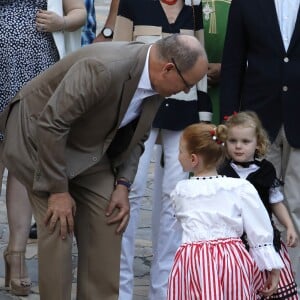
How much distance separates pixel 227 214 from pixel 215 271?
0.27m

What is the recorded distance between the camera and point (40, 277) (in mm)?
4484

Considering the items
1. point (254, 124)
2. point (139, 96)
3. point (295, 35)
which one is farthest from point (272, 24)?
point (139, 96)

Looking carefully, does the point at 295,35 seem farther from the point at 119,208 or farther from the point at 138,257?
the point at 138,257

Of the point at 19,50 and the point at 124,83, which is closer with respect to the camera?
the point at 124,83

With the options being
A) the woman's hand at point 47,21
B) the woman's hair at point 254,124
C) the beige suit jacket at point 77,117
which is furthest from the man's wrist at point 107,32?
the beige suit jacket at point 77,117

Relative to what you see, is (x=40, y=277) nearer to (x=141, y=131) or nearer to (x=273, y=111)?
(x=141, y=131)

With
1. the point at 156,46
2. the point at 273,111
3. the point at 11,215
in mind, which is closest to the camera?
the point at 156,46

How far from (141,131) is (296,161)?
1.12 m

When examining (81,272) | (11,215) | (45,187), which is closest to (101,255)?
(81,272)

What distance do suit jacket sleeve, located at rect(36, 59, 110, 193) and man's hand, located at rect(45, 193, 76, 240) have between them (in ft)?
0.36

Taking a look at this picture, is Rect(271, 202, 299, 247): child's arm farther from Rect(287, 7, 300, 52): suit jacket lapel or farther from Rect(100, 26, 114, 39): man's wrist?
Rect(100, 26, 114, 39): man's wrist

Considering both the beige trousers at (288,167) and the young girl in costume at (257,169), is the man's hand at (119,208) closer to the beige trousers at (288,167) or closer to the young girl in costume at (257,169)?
the young girl in costume at (257,169)

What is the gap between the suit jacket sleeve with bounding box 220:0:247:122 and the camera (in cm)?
529

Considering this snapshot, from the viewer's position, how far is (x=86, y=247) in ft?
15.0
